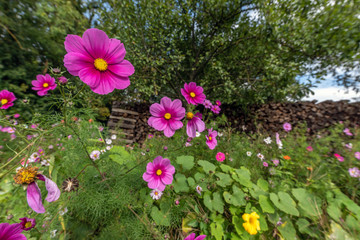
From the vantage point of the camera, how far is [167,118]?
81 centimetres

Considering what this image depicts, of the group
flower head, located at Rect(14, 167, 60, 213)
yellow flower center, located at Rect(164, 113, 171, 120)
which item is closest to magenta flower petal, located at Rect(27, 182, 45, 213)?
flower head, located at Rect(14, 167, 60, 213)

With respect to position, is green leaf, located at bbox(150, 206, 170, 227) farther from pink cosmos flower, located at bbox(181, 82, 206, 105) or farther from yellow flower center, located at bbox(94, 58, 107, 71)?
yellow flower center, located at bbox(94, 58, 107, 71)

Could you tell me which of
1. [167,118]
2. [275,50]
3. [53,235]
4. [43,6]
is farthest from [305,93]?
[43,6]

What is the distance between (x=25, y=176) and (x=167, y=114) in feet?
1.95

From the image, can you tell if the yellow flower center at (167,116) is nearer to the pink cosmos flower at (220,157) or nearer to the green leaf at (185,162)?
the green leaf at (185,162)

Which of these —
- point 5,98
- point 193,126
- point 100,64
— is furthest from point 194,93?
point 5,98

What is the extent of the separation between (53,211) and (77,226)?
6.9 inches

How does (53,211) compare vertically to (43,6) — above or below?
below

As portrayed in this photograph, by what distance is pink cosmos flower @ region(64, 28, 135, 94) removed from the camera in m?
0.45

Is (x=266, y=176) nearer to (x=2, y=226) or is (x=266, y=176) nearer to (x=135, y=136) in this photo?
(x=2, y=226)

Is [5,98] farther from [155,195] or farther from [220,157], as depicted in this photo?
[220,157]

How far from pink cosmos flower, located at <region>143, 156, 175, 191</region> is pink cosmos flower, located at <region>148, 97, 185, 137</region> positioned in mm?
229

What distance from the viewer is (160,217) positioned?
0.93 meters

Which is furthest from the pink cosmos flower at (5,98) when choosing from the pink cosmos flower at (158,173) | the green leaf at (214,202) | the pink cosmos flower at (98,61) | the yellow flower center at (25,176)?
the green leaf at (214,202)
